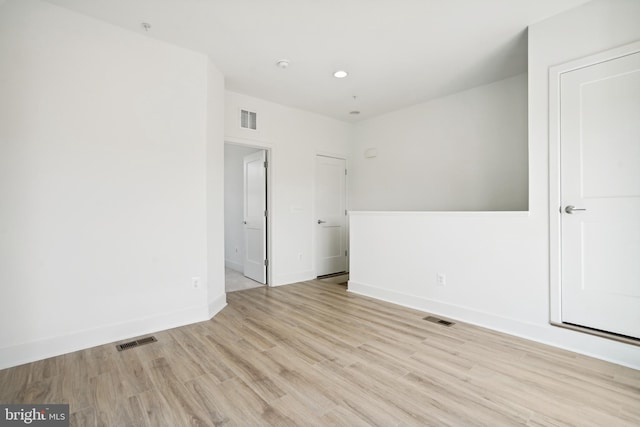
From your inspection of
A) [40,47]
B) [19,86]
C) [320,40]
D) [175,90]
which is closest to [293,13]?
[320,40]

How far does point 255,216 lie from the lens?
16.2 ft

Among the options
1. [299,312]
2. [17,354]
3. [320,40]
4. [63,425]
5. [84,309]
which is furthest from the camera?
[299,312]

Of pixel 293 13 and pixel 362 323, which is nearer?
pixel 293 13

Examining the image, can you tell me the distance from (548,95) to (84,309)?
436 cm

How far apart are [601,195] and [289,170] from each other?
3670 millimetres

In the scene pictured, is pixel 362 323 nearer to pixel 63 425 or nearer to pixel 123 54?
pixel 63 425

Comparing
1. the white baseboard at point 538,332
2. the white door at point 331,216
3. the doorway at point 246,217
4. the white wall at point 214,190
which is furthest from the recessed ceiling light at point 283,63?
the white baseboard at point 538,332

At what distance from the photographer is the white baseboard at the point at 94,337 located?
223cm

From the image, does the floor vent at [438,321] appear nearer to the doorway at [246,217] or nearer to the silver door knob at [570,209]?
the silver door knob at [570,209]

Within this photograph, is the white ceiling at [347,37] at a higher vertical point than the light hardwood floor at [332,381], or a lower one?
higher

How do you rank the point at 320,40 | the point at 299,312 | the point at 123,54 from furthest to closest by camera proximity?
the point at 299,312 → the point at 320,40 → the point at 123,54

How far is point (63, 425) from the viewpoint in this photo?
160cm

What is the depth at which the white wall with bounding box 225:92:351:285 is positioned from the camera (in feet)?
14.6

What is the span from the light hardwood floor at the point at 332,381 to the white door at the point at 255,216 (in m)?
1.93
